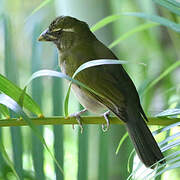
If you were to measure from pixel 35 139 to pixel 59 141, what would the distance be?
10 centimetres

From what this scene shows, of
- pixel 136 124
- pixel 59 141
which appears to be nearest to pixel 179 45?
pixel 136 124

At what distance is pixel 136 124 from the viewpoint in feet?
5.60

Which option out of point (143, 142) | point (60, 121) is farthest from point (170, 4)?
point (143, 142)

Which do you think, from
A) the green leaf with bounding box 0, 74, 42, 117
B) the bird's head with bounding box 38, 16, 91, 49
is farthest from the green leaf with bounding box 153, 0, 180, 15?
the bird's head with bounding box 38, 16, 91, 49

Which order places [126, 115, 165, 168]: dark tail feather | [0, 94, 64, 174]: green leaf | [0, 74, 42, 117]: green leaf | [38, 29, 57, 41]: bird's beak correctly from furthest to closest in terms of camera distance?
1. [38, 29, 57, 41]: bird's beak
2. [126, 115, 165, 168]: dark tail feather
3. [0, 74, 42, 117]: green leaf
4. [0, 94, 64, 174]: green leaf

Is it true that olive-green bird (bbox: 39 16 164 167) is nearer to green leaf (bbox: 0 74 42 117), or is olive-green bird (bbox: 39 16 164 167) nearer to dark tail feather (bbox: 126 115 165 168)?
dark tail feather (bbox: 126 115 165 168)

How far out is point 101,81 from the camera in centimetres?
185

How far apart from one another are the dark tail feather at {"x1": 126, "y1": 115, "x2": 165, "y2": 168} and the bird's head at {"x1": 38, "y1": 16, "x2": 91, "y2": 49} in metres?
0.60

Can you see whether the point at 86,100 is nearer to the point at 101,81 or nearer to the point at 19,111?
the point at 101,81

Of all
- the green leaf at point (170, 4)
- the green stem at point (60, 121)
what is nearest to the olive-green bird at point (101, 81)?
the green stem at point (60, 121)

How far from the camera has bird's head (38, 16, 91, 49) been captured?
2096mm

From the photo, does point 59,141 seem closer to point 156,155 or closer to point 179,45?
point 156,155

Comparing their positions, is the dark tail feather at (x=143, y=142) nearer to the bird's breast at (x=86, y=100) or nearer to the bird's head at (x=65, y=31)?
the bird's breast at (x=86, y=100)

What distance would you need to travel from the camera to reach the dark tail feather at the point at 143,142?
5.14 ft
